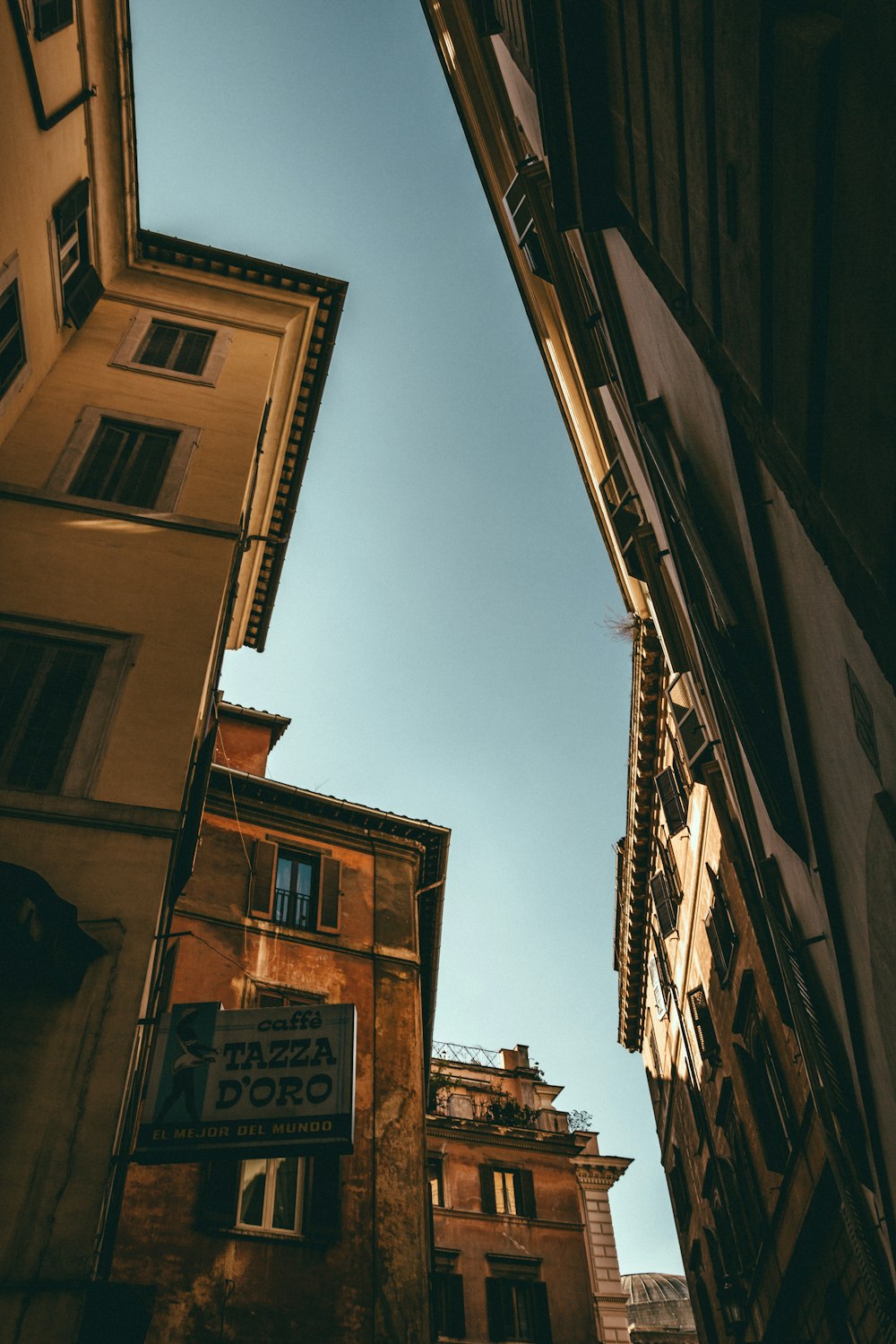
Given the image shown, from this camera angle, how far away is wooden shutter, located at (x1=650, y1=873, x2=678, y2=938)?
73.1ft

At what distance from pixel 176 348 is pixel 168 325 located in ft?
2.93

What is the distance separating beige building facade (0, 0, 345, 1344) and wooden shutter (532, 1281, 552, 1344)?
23.7m

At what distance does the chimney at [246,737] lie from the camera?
66.8 ft

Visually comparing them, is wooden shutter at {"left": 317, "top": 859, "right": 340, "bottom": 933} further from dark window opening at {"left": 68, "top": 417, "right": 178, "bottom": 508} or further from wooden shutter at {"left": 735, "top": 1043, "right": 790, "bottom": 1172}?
dark window opening at {"left": 68, "top": 417, "right": 178, "bottom": 508}

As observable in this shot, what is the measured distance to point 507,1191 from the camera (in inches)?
1163

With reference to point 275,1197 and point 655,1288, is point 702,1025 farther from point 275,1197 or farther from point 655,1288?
point 655,1288

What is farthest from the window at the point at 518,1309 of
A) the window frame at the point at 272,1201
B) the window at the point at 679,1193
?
the window frame at the point at 272,1201

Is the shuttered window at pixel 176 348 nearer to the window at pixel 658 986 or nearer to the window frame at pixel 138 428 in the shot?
the window frame at pixel 138 428

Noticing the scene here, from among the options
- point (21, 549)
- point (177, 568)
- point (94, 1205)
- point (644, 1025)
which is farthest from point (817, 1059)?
point (644, 1025)

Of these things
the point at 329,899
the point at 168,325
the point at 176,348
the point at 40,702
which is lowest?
the point at 40,702

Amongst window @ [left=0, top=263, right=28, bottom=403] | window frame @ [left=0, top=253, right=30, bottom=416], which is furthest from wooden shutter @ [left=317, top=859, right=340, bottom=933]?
window @ [left=0, top=263, right=28, bottom=403]

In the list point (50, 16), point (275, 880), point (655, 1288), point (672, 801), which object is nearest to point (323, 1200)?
point (275, 880)

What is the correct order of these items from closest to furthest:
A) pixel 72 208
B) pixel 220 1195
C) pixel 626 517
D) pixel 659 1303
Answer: pixel 220 1195 → pixel 626 517 → pixel 72 208 → pixel 659 1303

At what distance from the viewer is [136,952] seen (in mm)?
7457
